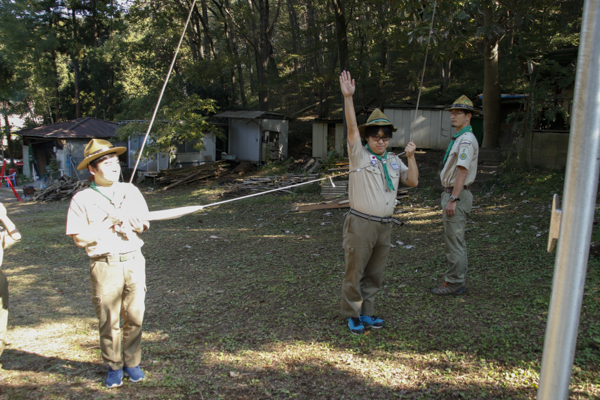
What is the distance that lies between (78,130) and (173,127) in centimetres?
774

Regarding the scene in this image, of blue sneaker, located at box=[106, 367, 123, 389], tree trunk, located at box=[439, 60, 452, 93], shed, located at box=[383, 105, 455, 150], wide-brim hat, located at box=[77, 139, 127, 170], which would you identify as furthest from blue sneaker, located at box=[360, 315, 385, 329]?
tree trunk, located at box=[439, 60, 452, 93]

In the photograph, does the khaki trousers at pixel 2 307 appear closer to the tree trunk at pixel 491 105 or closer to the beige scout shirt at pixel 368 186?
the beige scout shirt at pixel 368 186

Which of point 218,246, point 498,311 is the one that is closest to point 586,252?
point 498,311

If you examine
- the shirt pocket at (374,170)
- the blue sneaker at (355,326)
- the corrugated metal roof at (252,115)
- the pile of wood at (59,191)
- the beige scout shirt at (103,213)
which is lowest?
the pile of wood at (59,191)

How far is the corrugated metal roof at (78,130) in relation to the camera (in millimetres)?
21938

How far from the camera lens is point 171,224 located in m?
10.9

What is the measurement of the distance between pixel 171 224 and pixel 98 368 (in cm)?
750

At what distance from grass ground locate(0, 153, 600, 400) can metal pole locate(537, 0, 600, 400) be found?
125 cm

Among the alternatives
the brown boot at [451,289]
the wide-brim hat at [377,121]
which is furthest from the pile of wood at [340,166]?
the wide-brim hat at [377,121]

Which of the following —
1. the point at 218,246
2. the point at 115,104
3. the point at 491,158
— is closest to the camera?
the point at 218,246

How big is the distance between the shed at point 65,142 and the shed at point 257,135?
572 cm

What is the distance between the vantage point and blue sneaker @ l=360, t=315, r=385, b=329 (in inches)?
163

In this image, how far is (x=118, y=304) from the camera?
127 inches

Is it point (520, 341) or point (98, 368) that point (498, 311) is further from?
point (98, 368)
